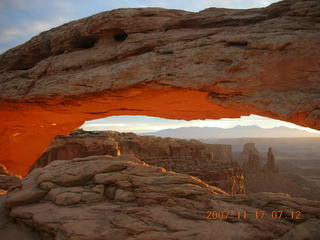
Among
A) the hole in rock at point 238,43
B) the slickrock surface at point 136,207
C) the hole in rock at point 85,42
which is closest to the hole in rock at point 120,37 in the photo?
the hole in rock at point 85,42

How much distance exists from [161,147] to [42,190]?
24.2 metres

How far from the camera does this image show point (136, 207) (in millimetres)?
4406

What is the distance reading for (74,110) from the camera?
8.37m

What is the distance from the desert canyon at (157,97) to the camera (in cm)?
412

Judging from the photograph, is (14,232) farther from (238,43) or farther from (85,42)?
(238,43)

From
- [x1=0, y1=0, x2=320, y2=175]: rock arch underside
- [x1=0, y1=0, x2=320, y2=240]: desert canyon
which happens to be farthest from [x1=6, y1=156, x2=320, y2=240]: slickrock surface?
[x1=0, y1=0, x2=320, y2=175]: rock arch underside

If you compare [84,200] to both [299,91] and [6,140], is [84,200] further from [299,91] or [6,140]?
[6,140]

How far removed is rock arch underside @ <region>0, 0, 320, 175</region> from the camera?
519 cm

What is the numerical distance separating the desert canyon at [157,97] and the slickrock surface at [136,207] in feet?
0.07

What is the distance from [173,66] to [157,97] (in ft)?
4.08

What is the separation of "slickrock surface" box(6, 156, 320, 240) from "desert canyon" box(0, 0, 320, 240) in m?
0.02

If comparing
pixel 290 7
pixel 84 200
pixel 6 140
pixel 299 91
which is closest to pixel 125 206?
pixel 84 200
